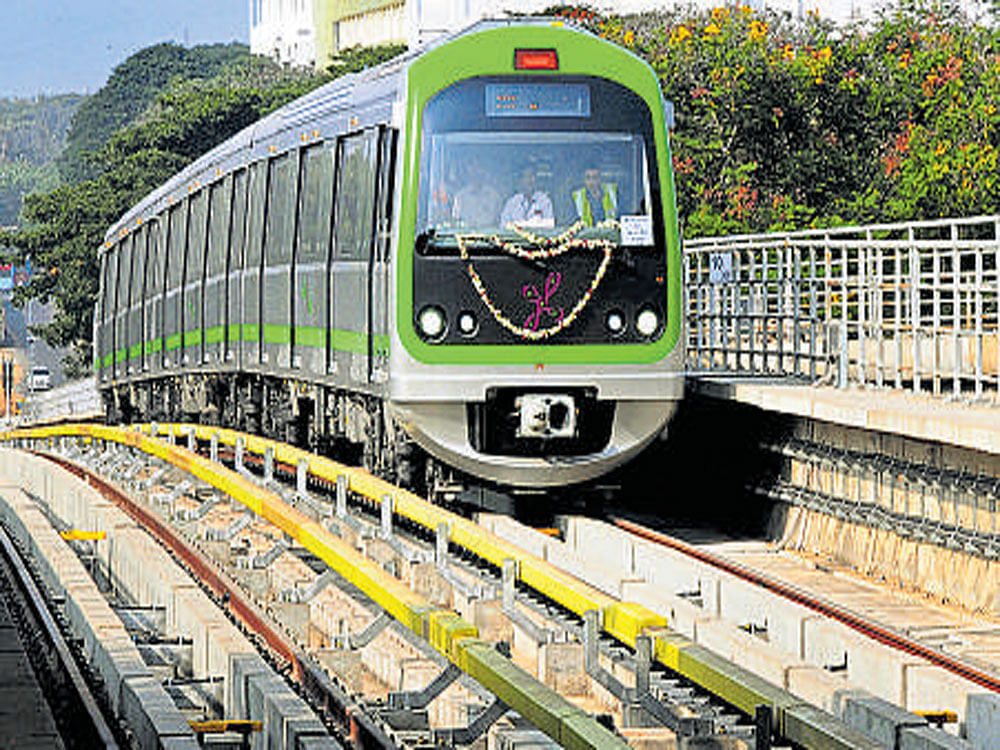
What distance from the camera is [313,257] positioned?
18953mm

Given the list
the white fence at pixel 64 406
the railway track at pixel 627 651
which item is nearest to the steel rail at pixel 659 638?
the railway track at pixel 627 651

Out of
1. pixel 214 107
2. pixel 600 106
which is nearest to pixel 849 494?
pixel 600 106

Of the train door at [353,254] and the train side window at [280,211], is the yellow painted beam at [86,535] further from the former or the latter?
the train side window at [280,211]

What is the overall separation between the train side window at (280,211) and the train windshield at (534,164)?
13.6ft

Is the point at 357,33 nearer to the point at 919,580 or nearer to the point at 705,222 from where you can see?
the point at 705,222

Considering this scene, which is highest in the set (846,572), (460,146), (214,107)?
(214,107)

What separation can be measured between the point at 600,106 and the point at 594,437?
86.7 inches

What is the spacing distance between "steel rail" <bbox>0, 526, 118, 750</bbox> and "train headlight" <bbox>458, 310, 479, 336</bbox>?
3182 millimetres

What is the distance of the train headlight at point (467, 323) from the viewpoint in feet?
51.8

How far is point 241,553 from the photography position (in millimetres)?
16625

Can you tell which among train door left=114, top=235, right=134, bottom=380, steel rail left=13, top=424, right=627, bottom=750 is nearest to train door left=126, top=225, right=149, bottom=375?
train door left=114, top=235, right=134, bottom=380

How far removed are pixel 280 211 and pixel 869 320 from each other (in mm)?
5314

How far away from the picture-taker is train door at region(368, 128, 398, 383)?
16.0 metres

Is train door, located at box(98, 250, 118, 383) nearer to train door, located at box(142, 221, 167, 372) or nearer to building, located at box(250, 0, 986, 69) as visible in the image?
train door, located at box(142, 221, 167, 372)
